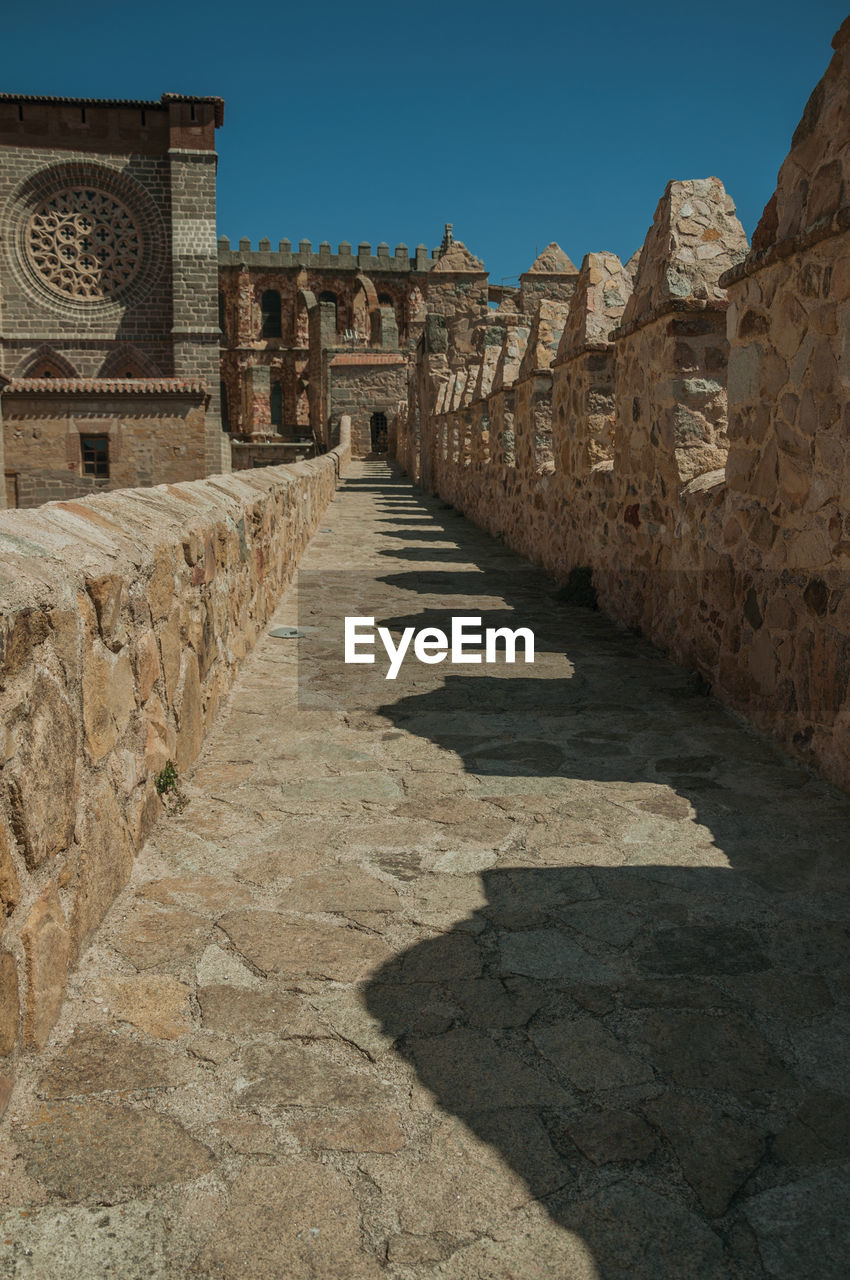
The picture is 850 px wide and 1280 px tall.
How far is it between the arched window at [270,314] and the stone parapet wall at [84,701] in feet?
168

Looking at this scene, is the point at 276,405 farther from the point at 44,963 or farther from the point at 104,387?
the point at 44,963

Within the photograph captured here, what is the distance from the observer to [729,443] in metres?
4.91

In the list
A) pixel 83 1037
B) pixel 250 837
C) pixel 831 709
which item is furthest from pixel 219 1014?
pixel 831 709

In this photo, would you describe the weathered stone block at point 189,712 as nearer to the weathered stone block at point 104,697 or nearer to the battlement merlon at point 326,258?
the weathered stone block at point 104,697

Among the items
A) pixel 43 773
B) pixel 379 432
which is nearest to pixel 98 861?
pixel 43 773

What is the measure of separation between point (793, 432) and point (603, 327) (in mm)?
4247

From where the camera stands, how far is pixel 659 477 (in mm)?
6137

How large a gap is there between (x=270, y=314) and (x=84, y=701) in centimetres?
5356

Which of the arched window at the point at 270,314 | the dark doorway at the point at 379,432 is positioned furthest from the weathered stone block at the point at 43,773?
the arched window at the point at 270,314

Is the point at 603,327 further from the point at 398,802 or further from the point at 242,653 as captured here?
the point at 398,802

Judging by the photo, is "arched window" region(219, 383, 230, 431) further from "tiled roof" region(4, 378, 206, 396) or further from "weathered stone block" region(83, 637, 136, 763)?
"weathered stone block" region(83, 637, 136, 763)

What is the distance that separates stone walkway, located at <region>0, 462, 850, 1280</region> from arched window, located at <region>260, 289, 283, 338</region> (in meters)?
51.8

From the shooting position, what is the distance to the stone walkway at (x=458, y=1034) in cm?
162

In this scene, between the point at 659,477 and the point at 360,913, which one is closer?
the point at 360,913
